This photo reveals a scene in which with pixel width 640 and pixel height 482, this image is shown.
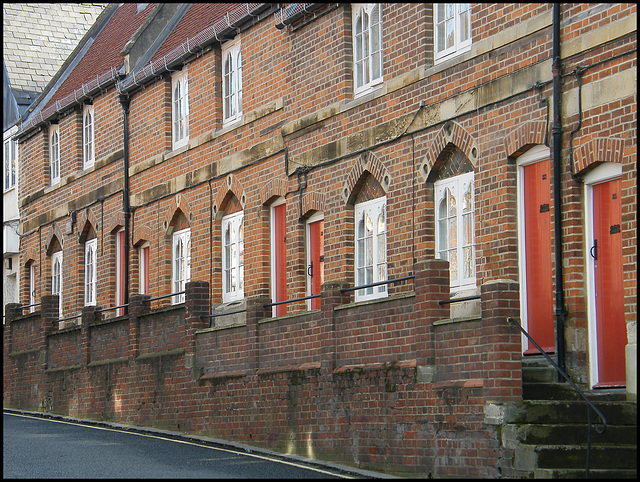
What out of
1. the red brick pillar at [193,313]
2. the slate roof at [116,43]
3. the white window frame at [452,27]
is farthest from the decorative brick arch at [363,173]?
the slate roof at [116,43]

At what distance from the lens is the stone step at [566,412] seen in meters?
13.5

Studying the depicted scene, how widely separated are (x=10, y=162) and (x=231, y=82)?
13.4 m

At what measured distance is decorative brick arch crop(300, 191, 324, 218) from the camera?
1995cm

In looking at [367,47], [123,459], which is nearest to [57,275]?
[367,47]

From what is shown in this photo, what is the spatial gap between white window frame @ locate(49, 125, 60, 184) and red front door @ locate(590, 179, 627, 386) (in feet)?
61.1

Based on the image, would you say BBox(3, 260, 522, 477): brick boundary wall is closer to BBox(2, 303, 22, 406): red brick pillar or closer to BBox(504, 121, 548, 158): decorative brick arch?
BBox(504, 121, 548, 158): decorative brick arch

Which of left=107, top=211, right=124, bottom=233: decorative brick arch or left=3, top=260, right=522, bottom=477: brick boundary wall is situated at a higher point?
left=107, top=211, right=124, bottom=233: decorative brick arch

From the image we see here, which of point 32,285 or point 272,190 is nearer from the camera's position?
point 272,190

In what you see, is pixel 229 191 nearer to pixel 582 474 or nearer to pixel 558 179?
pixel 558 179

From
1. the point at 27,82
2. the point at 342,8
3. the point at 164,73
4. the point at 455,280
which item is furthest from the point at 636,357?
the point at 27,82

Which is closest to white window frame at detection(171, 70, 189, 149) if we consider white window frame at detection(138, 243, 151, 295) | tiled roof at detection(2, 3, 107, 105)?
white window frame at detection(138, 243, 151, 295)

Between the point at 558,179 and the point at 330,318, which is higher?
the point at 558,179

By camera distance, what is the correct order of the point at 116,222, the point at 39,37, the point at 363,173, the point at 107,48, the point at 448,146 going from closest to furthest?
the point at 448,146
the point at 363,173
the point at 116,222
the point at 107,48
the point at 39,37

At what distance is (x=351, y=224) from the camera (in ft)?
63.3
